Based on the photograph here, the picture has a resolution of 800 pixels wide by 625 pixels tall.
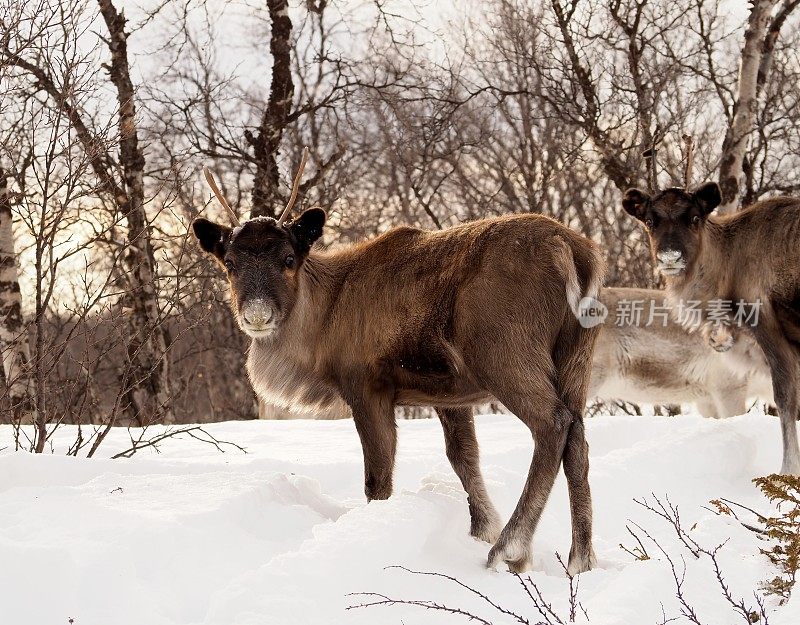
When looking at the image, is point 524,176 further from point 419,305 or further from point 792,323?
point 419,305

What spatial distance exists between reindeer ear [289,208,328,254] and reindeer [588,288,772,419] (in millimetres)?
6838

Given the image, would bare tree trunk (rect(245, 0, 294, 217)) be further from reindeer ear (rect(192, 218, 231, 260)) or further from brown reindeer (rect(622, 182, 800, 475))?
reindeer ear (rect(192, 218, 231, 260))

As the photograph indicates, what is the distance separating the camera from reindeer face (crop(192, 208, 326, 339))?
5461mm

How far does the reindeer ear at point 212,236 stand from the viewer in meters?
5.85

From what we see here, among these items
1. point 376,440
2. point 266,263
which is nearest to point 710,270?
point 376,440

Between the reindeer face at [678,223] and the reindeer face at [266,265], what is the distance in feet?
13.3

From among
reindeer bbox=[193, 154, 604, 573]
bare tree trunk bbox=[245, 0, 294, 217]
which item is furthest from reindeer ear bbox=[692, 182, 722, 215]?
bare tree trunk bbox=[245, 0, 294, 217]

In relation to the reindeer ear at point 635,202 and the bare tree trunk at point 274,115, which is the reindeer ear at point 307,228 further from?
the bare tree trunk at point 274,115

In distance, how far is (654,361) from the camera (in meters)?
12.1

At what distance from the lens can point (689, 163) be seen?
8875 mm

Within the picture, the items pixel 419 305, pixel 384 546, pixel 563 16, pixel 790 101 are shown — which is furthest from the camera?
pixel 790 101

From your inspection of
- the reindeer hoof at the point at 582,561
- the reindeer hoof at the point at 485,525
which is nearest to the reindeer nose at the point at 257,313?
the reindeer hoof at the point at 485,525

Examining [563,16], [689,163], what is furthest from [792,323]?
[563,16]

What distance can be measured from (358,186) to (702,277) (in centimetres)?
1433
